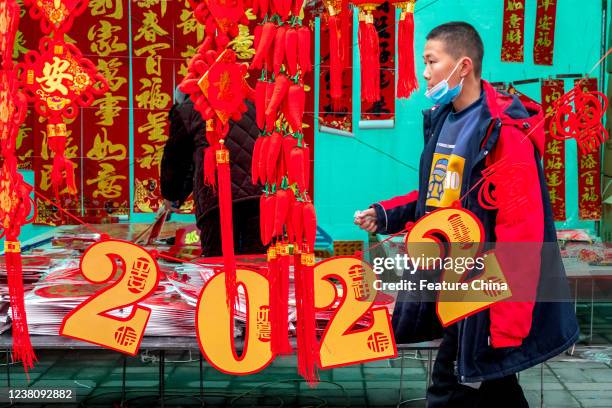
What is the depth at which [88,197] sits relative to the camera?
4.90 m

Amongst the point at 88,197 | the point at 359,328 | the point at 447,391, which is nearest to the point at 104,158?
the point at 88,197

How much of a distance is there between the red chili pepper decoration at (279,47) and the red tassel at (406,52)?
465 millimetres

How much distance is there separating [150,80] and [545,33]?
6.97 ft

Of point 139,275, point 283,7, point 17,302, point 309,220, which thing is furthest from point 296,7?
point 17,302

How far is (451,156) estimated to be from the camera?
327 cm

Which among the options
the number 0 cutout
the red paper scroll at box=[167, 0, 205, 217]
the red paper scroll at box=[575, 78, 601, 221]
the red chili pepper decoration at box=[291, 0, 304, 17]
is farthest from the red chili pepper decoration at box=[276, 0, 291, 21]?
the red paper scroll at box=[575, 78, 601, 221]

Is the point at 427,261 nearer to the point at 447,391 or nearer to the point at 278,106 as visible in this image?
the point at 447,391

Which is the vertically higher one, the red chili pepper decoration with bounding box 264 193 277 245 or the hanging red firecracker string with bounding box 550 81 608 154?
the hanging red firecracker string with bounding box 550 81 608 154

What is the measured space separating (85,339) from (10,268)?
0.37m

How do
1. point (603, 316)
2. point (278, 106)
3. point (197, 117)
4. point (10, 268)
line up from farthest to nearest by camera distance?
point (603, 316)
point (197, 117)
point (10, 268)
point (278, 106)

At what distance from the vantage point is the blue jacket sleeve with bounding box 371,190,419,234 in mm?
3469

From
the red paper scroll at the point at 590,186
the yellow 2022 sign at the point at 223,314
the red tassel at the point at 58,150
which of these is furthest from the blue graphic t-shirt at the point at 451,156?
the red paper scroll at the point at 590,186

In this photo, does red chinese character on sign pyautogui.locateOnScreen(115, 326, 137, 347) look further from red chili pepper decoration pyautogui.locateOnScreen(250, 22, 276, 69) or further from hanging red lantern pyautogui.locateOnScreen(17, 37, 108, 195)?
red chili pepper decoration pyautogui.locateOnScreen(250, 22, 276, 69)

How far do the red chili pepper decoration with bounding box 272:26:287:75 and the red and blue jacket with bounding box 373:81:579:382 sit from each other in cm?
75
